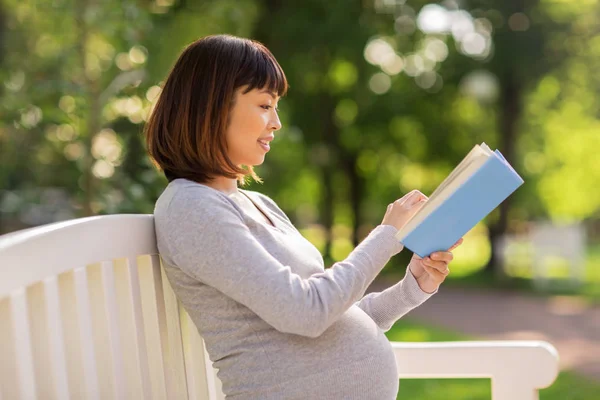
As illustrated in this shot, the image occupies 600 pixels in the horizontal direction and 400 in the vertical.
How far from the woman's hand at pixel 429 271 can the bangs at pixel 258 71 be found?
512mm

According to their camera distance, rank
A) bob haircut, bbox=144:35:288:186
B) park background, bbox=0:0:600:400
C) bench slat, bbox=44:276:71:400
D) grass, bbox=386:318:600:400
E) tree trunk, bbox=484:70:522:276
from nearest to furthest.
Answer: bench slat, bbox=44:276:71:400, bob haircut, bbox=144:35:288:186, park background, bbox=0:0:600:400, grass, bbox=386:318:600:400, tree trunk, bbox=484:70:522:276

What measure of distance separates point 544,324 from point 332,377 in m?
7.33

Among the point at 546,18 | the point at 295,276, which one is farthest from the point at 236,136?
the point at 546,18

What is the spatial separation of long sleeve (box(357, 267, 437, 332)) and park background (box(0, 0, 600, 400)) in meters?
2.57

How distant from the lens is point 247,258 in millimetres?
1435

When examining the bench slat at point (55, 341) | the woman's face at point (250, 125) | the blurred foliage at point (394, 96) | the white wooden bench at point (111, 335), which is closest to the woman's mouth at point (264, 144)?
the woman's face at point (250, 125)

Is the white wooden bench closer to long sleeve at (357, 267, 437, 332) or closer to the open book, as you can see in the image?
long sleeve at (357, 267, 437, 332)

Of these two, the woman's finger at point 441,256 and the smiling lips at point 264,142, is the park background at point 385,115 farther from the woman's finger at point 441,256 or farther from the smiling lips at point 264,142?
the woman's finger at point 441,256

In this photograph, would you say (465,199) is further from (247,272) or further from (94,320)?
(94,320)

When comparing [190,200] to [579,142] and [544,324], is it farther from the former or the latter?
[579,142]

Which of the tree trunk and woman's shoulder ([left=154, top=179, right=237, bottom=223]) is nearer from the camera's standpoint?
woman's shoulder ([left=154, top=179, right=237, bottom=223])

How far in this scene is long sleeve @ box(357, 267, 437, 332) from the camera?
6.10 ft

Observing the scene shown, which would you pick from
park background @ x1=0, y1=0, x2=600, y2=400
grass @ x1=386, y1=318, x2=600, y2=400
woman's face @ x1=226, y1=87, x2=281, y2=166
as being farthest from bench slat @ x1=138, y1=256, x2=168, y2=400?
grass @ x1=386, y1=318, x2=600, y2=400

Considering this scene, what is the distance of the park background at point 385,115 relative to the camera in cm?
479
